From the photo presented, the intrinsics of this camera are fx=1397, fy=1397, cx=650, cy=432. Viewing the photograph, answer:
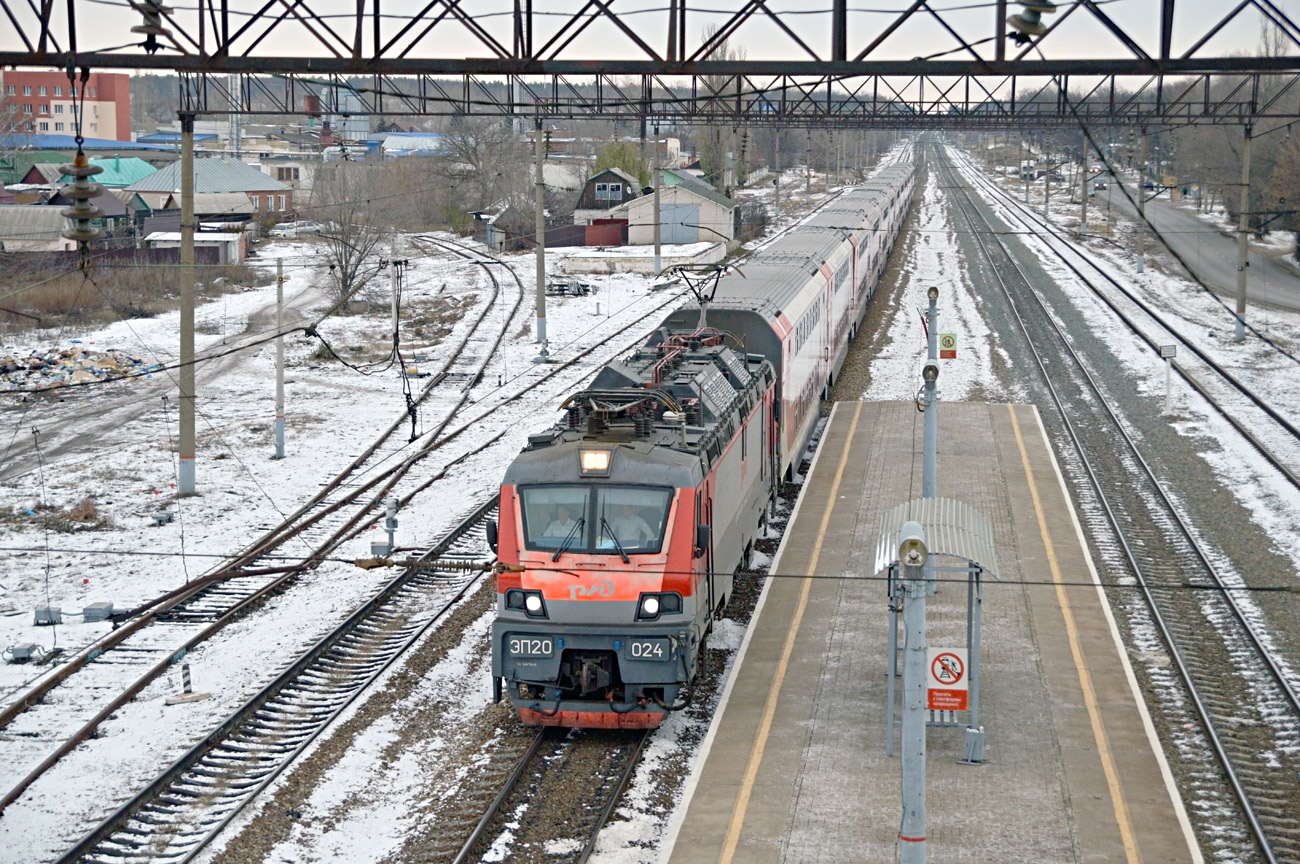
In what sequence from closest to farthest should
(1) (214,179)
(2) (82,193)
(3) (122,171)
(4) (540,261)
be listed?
(2) (82,193) → (4) (540,261) → (1) (214,179) → (3) (122,171)

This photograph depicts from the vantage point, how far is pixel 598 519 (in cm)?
1382

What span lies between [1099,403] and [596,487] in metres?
22.2

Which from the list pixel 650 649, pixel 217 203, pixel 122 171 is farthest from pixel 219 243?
pixel 650 649

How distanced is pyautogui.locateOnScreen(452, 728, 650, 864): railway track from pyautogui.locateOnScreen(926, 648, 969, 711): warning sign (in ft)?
9.78

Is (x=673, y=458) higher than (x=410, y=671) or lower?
higher

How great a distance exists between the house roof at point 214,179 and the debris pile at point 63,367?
3825 cm

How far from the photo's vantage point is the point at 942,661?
13031mm

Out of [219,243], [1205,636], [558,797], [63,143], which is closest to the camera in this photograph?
[558,797]

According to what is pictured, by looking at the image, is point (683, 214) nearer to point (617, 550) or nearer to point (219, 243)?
point (219, 243)

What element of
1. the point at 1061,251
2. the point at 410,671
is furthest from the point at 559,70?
the point at 1061,251

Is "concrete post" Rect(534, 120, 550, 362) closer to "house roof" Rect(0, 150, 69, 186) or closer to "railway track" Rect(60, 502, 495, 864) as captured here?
"railway track" Rect(60, 502, 495, 864)

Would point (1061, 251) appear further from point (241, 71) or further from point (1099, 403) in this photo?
point (241, 71)

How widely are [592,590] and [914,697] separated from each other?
469cm

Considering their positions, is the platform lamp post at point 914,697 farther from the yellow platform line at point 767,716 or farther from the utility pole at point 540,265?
the utility pole at point 540,265
